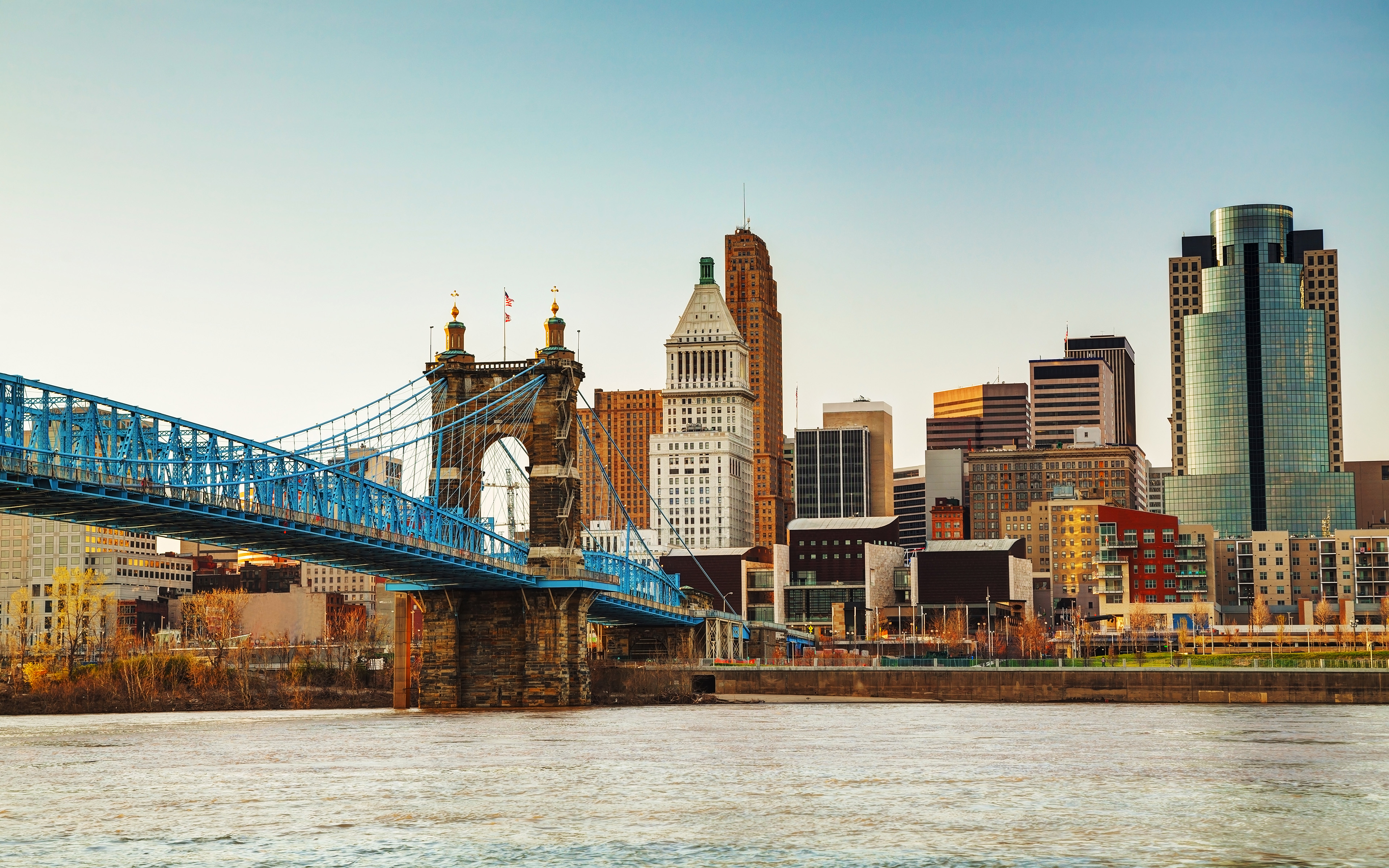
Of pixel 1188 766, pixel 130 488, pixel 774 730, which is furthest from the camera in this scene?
pixel 774 730

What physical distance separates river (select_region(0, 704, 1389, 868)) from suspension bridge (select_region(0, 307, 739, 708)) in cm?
983

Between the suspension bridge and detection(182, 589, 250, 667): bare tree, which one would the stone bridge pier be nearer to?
the suspension bridge

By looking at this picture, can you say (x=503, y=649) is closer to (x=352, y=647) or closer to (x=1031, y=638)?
(x=352, y=647)

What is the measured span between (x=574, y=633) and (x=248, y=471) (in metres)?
29.3

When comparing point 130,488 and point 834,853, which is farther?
point 130,488

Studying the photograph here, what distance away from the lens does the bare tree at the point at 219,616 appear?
15712cm

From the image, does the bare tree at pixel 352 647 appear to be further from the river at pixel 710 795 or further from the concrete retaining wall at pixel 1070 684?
the river at pixel 710 795

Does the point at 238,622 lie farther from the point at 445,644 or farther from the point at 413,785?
the point at 413,785

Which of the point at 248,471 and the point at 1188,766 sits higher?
the point at 248,471

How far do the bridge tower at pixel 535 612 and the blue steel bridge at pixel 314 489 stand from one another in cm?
50

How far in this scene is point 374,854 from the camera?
108 ft

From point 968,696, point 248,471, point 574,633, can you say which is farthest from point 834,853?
point 968,696

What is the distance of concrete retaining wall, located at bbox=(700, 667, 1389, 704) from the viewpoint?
95625 mm

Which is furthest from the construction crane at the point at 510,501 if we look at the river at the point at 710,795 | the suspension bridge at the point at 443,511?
the river at the point at 710,795
